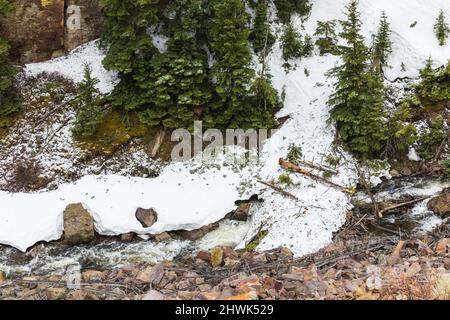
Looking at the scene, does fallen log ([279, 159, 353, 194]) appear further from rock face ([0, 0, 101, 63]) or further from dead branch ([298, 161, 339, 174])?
rock face ([0, 0, 101, 63])

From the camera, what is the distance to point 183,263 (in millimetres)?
10406

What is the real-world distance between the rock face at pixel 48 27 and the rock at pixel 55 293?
964 cm

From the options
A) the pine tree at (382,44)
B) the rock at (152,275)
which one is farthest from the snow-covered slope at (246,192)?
the rock at (152,275)

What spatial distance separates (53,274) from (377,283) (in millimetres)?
7581

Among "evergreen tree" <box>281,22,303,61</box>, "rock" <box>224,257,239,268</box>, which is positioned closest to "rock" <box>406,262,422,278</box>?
"rock" <box>224,257,239,268</box>

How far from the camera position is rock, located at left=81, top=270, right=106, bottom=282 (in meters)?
9.56

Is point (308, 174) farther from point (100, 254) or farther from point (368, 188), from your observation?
point (100, 254)

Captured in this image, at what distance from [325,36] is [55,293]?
12.9 meters

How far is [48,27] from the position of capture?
15047 millimetres

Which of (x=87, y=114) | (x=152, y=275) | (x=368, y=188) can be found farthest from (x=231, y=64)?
(x=152, y=275)

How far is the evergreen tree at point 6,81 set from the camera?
42.9 ft
